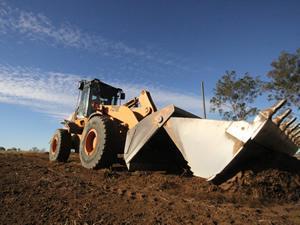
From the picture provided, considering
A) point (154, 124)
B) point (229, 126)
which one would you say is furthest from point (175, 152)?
point (229, 126)

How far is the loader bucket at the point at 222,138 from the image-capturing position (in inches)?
160

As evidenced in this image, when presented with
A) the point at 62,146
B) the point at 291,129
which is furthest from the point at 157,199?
the point at 62,146

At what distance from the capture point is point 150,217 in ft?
9.74

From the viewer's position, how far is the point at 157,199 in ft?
12.2

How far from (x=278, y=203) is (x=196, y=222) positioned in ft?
→ 5.24

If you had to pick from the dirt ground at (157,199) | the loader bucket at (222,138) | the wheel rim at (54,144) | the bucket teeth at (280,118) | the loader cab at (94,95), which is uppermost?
the loader cab at (94,95)

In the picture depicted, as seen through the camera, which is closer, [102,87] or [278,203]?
[278,203]

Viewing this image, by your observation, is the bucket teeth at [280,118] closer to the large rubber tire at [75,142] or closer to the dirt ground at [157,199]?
the dirt ground at [157,199]

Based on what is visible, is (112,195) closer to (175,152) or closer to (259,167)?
(259,167)

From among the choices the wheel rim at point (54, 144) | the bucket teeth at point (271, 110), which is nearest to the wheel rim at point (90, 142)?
the wheel rim at point (54, 144)

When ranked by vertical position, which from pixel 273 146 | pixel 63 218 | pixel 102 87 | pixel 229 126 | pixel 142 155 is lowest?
pixel 63 218

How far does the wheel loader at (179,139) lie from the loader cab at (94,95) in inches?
15.2

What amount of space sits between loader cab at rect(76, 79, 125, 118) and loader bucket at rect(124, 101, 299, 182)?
401 centimetres

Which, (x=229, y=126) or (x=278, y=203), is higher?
(x=229, y=126)
